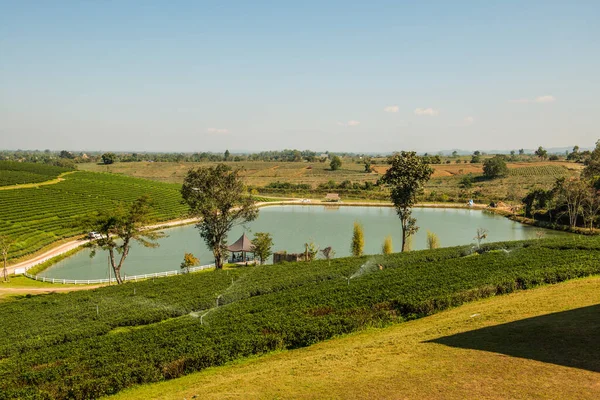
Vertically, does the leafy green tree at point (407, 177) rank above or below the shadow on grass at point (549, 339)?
above

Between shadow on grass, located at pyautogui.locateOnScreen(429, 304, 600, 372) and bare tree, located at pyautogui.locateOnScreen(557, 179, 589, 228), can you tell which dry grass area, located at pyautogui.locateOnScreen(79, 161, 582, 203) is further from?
shadow on grass, located at pyautogui.locateOnScreen(429, 304, 600, 372)

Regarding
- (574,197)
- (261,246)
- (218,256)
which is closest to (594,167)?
(574,197)

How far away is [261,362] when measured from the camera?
16.3 m

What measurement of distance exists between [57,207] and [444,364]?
64.1m

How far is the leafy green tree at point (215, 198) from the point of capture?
36.6m

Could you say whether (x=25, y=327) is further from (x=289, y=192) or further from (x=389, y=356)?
(x=289, y=192)

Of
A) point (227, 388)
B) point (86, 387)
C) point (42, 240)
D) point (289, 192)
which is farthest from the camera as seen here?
point (289, 192)

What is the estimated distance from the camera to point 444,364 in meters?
13.2

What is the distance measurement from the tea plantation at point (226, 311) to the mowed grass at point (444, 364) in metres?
0.95

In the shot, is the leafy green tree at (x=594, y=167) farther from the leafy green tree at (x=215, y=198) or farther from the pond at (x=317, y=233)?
the leafy green tree at (x=215, y=198)

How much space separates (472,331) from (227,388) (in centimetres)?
919

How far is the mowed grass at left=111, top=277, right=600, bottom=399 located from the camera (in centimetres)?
1155

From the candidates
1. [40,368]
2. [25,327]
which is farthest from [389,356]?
[25,327]

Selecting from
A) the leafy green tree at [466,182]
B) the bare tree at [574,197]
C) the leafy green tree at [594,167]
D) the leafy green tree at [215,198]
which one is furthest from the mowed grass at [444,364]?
the leafy green tree at [466,182]
